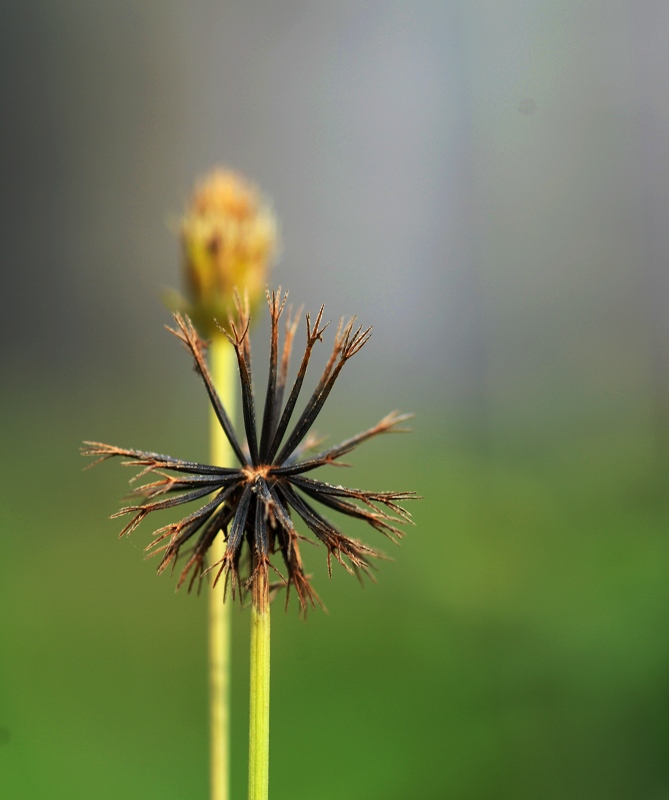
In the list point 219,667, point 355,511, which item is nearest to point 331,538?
point 355,511

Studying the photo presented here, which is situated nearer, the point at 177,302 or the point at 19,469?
the point at 177,302

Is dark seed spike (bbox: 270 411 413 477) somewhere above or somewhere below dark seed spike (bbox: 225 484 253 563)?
above

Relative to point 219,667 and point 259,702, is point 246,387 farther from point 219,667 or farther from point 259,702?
point 219,667

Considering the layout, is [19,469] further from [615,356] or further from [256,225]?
[615,356]

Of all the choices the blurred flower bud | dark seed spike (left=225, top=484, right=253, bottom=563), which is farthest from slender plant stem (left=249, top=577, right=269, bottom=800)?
the blurred flower bud

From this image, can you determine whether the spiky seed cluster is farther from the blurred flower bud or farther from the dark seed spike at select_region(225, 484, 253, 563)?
the blurred flower bud

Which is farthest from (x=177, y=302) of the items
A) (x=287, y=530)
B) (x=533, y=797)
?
(x=533, y=797)

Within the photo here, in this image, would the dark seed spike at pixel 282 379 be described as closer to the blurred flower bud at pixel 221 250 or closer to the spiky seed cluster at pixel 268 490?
the spiky seed cluster at pixel 268 490
